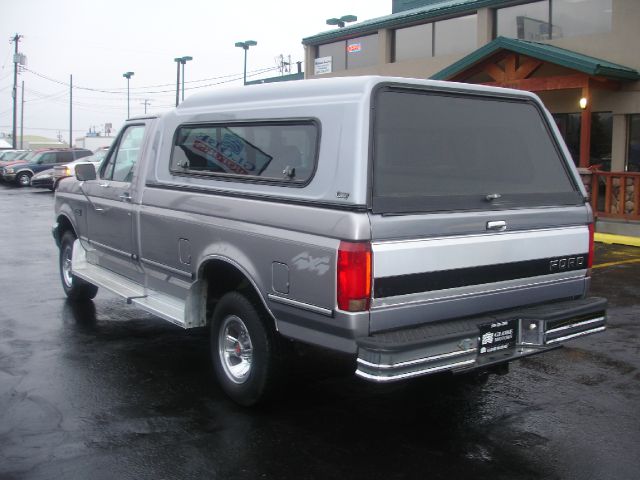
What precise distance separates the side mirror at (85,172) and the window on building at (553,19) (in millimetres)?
15312

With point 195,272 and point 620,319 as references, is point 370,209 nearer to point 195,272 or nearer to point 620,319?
point 195,272

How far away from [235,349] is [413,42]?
20.8 meters

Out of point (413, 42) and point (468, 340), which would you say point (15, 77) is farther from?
point (468, 340)

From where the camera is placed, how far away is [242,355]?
4.98 m

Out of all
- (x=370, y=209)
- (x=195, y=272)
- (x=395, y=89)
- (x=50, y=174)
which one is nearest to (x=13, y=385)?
(x=195, y=272)

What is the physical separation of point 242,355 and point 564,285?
2277mm

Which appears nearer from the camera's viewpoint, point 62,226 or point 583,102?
point 62,226

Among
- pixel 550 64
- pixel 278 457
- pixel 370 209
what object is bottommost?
pixel 278 457

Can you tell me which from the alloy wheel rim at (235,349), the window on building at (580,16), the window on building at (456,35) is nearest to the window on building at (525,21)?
the window on building at (580,16)

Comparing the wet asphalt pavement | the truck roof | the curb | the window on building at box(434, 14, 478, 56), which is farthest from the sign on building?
the truck roof

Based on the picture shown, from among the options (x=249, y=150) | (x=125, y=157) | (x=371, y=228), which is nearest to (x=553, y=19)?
(x=125, y=157)

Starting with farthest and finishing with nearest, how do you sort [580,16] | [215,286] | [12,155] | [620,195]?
[12,155] < [580,16] < [620,195] < [215,286]

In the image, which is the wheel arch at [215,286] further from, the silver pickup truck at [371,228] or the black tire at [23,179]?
the black tire at [23,179]

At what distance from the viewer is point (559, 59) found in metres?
16.6
